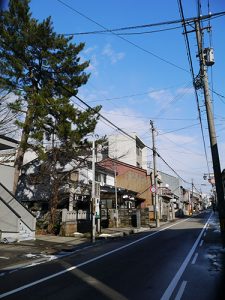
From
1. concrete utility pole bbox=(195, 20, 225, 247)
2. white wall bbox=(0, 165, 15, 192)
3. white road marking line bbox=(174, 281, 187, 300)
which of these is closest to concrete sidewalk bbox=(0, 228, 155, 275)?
white wall bbox=(0, 165, 15, 192)

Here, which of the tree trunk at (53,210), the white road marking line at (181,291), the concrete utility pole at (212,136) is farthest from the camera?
the tree trunk at (53,210)

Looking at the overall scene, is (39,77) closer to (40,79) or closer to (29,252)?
(40,79)

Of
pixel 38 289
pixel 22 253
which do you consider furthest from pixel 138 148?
pixel 38 289

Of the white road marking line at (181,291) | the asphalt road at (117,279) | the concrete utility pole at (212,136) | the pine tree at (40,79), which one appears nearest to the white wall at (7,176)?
the pine tree at (40,79)

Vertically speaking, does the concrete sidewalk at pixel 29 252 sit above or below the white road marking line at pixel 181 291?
above

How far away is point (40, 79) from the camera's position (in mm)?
30359

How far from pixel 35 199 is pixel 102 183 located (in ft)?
30.8

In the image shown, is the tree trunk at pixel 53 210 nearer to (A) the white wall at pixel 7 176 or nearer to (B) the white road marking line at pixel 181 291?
(A) the white wall at pixel 7 176

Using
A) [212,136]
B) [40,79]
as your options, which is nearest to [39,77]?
[40,79]

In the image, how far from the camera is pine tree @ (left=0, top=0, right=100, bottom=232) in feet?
92.9

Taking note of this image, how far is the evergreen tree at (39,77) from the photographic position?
28.3m

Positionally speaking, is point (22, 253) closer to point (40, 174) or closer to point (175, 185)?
point (40, 174)

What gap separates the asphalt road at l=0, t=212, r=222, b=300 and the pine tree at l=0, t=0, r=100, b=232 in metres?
14.0

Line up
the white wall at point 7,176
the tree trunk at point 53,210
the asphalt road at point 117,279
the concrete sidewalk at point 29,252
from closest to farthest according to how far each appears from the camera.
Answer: the asphalt road at point 117,279 < the concrete sidewalk at point 29,252 < the white wall at point 7,176 < the tree trunk at point 53,210
